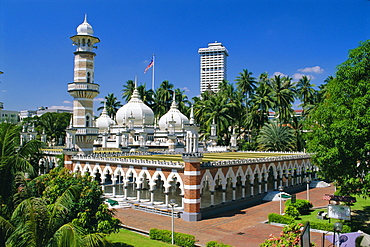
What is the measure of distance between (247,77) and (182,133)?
18430mm

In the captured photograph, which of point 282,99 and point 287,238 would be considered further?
point 282,99

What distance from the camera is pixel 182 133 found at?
64.5 m

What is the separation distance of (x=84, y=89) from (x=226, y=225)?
24466 mm

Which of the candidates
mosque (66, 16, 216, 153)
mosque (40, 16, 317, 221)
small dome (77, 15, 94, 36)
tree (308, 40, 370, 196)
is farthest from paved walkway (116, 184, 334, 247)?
small dome (77, 15, 94, 36)

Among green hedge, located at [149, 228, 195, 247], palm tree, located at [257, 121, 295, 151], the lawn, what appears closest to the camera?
green hedge, located at [149, 228, 195, 247]

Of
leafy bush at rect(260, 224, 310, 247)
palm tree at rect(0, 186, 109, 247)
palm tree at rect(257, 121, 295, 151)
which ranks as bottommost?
leafy bush at rect(260, 224, 310, 247)

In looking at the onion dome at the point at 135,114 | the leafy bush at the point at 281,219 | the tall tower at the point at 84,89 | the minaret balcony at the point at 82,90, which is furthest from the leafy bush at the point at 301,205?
the onion dome at the point at 135,114

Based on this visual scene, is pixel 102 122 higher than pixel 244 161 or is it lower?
higher

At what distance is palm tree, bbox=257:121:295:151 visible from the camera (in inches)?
2271

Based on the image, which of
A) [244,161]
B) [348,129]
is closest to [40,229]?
[348,129]

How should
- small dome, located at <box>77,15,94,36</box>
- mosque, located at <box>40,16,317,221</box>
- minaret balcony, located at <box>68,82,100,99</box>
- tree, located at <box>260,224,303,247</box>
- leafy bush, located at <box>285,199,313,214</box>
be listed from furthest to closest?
small dome, located at <box>77,15,94,36</box>
minaret balcony, located at <box>68,82,100,99</box>
leafy bush, located at <box>285,199,313,214</box>
mosque, located at <box>40,16,317,221</box>
tree, located at <box>260,224,303,247</box>

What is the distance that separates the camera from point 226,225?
83.9 ft

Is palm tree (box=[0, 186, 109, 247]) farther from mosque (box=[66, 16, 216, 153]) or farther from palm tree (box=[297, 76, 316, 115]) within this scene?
palm tree (box=[297, 76, 316, 115])

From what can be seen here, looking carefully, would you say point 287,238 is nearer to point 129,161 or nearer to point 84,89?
point 129,161
